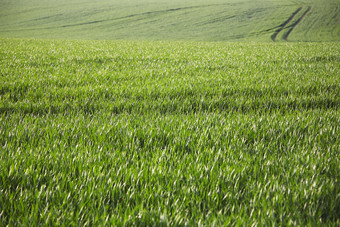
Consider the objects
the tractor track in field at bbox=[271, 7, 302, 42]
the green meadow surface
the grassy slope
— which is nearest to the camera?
the green meadow surface

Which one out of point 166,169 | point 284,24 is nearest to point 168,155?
point 166,169

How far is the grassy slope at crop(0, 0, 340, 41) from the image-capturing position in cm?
4134

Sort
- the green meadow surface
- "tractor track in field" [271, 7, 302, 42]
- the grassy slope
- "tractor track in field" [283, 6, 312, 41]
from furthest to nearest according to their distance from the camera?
1. the grassy slope
2. "tractor track in field" [271, 7, 302, 42]
3. "tractor track in field" [283, 6, 312, 41]
4. the green meadow surface

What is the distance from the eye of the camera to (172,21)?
51.0 metres

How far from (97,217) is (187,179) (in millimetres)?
709

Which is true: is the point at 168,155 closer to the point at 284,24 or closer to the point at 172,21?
the point at 284,24

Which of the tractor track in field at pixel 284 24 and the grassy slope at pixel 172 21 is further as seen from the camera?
the grassy slope at pixel 172 21

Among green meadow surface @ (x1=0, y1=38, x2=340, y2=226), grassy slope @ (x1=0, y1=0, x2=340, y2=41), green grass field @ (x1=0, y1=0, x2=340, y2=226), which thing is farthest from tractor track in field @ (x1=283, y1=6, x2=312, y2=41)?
green meadow surface @ (x1=0, y1=38, x2=340, y2=226)

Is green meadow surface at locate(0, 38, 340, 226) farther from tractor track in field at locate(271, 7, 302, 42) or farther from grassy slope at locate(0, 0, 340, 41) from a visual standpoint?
tractor track in field at locate(271, 7, 302, 42)

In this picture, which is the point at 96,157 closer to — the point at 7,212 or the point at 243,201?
the point at 7,212

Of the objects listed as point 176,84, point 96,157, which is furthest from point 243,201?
point 176,84

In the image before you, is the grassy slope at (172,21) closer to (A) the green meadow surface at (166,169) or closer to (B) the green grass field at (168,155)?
(B) the green grass field at (168,155)

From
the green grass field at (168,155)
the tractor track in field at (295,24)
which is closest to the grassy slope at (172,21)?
the tractor track in field at (295,24)

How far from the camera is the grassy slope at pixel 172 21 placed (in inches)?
1628
